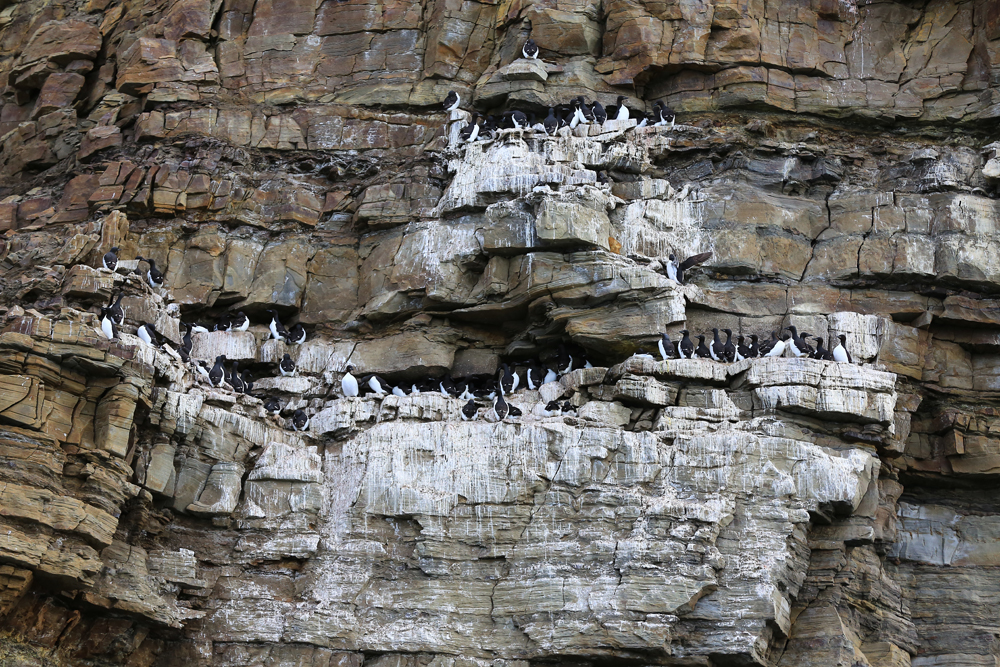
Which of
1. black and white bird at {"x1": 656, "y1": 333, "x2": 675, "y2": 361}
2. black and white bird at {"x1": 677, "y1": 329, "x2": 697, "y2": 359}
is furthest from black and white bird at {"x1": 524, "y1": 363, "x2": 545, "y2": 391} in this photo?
black and white bird at {"x1": 677, "y1": 329, "x2": 697, "y2": 359}

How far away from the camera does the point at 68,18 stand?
1419 inches

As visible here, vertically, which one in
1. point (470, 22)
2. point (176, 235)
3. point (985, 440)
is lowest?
point (985, 440)

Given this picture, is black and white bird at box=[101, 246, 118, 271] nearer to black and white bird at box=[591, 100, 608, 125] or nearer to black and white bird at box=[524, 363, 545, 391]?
black and white bird at box=[524, 363, 545, 391]

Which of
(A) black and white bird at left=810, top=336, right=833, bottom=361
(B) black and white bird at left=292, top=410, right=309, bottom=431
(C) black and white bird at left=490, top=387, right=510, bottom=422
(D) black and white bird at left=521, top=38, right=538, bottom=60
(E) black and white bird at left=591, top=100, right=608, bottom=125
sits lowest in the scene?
(B) black and white bird at left=292, top=410, right=309, bottom=431

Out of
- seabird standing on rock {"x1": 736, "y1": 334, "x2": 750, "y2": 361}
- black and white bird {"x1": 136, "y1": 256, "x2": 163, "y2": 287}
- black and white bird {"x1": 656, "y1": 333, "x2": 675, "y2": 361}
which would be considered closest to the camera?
seabird standing on rock {"x1": 736, "y1": 334, "x2": 750, "y2": 361}

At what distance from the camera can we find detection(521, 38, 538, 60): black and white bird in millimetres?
32156

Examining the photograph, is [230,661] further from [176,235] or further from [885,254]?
[885,254]

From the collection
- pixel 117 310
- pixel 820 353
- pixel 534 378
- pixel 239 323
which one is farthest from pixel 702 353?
pixel 117 310

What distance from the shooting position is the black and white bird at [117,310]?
24.8 metres

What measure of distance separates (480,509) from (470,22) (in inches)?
546

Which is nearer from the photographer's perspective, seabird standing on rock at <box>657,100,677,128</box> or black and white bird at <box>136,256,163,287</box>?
black and white bird at <box>136,256,163,287</box>

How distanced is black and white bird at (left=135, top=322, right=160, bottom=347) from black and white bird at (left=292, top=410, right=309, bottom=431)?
115 inches

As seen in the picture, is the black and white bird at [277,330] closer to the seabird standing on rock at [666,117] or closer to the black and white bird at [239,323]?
the black and white bird at [239,323]

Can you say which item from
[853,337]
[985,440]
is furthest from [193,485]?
[985,440]
